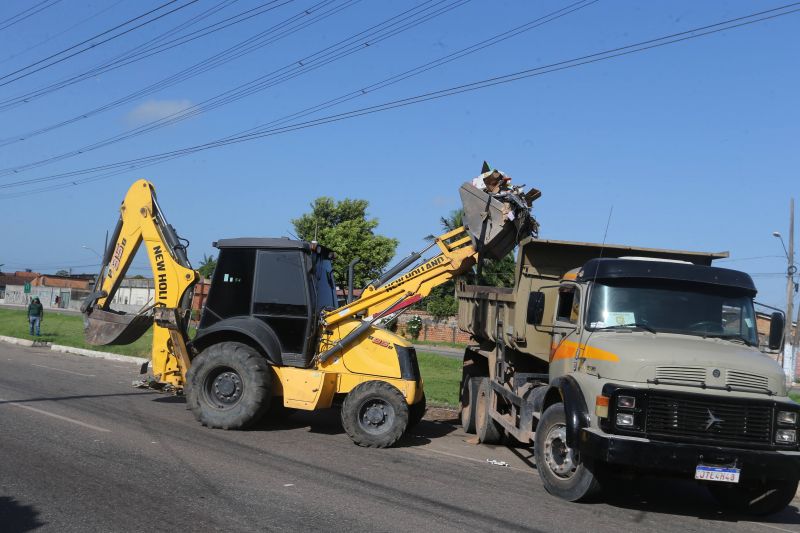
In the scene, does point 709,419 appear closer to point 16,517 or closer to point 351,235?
point 16,517

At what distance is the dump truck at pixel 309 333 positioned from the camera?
1061 centimetres

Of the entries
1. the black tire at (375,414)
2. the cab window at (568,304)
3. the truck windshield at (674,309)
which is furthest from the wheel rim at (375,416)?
the truck windshield at (674,309)

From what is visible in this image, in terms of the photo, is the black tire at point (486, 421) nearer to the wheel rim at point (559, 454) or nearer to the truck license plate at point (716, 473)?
the wheel rim at point (559, 454)

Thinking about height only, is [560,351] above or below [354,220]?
below

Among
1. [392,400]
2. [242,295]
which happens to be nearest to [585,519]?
[392,400]

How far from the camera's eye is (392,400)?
10.3m

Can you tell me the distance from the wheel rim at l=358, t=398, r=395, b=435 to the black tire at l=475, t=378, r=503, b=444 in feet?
5.70

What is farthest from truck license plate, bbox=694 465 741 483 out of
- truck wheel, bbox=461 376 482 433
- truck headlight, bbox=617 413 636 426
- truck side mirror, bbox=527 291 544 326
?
truck wheel, bbox=461 376 482 433

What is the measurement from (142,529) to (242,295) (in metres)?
5.61

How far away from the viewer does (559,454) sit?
8.02 m

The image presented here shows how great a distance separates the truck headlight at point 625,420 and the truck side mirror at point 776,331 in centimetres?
221

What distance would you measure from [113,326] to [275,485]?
20.3 ft

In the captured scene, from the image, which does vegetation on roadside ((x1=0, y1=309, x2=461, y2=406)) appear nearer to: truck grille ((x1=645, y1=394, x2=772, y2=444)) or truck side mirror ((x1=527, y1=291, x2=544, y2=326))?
truck side mirror ((x1=527, y1=291, x2=544, y2=326))

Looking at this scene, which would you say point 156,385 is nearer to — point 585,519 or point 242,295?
point 242,295
